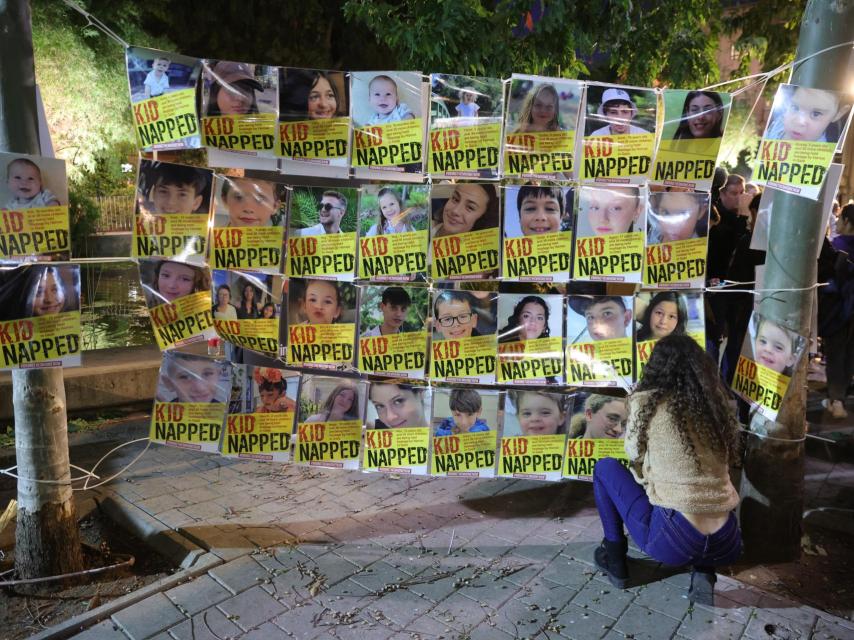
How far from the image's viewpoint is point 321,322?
→ 3828mm

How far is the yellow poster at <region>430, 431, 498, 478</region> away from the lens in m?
3.98

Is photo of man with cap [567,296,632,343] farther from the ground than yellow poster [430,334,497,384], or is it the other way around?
photo of man with cap [567,296,632,343]

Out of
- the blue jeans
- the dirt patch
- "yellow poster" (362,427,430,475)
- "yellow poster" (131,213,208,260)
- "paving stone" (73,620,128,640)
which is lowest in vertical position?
the dirt patch

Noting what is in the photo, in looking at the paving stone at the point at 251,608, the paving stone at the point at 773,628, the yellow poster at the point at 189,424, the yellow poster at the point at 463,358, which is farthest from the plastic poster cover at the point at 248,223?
the paving stone at the point at 773,628

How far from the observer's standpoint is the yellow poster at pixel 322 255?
3740 mm

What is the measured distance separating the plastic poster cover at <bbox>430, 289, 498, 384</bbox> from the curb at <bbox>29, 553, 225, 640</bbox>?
5.44 ft

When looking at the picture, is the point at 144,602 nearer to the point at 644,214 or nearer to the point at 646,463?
the point at 646,463

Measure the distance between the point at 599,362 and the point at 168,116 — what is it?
8.76 feet

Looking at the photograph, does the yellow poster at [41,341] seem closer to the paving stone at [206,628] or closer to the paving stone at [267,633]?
Answer: the paving stone at [206,628]

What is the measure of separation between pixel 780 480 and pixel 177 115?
152 inches

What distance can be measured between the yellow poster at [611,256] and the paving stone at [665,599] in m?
1.65

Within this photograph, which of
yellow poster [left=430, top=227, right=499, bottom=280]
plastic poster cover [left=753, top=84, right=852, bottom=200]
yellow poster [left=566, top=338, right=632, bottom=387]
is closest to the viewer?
plastic poster cover [left=753, top=84, right=852, bottom=200]

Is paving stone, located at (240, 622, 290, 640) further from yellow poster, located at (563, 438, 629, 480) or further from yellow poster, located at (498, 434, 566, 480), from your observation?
yellow poster, located at (563, 438, 629, 480)

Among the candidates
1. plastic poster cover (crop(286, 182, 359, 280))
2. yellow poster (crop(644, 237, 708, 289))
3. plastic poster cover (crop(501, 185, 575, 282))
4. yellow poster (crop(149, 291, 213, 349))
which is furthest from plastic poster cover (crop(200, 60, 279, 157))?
yellow poster (crop(644, 237, 708, 289))
